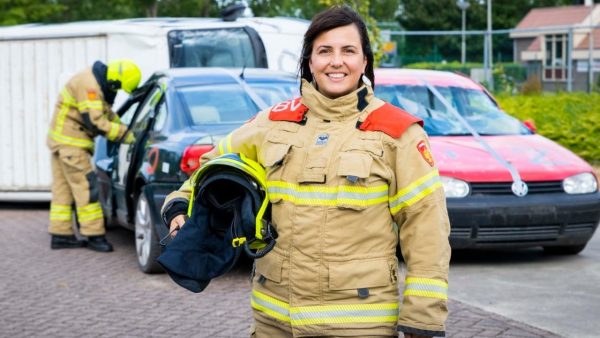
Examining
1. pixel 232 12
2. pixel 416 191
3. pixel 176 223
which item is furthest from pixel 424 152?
pixel 232 12

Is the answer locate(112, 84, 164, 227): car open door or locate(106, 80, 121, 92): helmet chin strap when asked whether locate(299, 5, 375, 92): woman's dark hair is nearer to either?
locate(112, 84, 164, 227): car open door

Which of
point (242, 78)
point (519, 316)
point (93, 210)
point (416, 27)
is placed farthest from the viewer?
point (416, 27)

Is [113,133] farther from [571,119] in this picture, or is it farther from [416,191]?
[571,119]

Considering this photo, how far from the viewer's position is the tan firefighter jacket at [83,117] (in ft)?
32.4

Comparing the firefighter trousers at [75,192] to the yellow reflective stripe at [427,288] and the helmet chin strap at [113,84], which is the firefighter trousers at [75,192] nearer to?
the helmet chin strap at [113,84]

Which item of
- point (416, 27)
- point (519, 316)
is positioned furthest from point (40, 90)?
point (416, 27)

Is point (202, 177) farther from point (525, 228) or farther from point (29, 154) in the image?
point (29, 154)

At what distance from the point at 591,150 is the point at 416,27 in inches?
2671

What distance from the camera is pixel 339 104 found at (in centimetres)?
342

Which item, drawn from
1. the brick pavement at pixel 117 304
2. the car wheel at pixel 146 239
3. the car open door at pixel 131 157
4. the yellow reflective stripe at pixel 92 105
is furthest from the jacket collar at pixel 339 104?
the yellow reflective stripe at pixel 92 105

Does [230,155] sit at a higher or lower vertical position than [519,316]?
higher

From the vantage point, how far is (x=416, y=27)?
271ft

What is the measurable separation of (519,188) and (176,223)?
→ 219 inches

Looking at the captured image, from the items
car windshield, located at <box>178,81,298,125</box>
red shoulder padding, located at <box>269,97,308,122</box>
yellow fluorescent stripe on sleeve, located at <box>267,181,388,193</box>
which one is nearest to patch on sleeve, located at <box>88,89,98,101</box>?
car windshield, located at <box>178,81,298,125</box>
